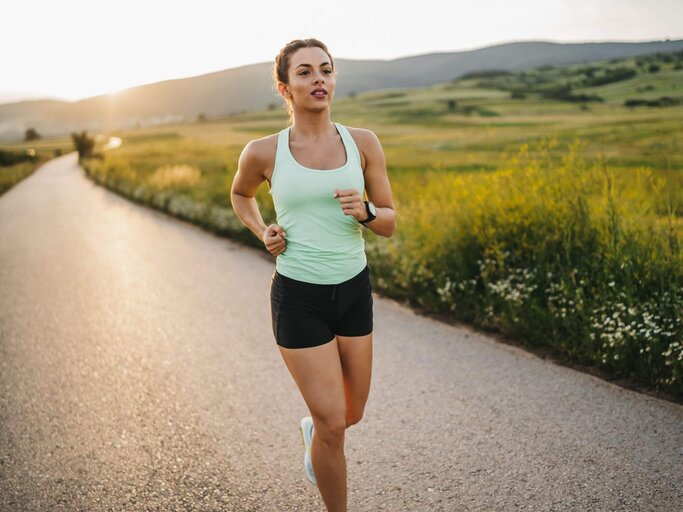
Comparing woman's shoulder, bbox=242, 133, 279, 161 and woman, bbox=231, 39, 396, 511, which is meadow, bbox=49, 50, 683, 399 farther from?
woman's shoulder, bbox=242, 133, 279, 161

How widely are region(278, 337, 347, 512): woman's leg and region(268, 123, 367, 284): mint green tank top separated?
329 millimetres

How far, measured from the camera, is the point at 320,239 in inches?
100.0

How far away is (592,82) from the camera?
144 feet

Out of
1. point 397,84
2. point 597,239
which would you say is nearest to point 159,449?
point 597,239

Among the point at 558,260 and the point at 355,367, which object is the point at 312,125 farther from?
the point at 558,260

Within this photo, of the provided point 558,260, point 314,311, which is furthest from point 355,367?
point 558,260

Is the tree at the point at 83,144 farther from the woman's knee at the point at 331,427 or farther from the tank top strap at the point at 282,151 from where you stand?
the woman's knee at the point at 331,427

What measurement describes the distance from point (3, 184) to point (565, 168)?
101 feet

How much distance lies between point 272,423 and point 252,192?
5.95ft

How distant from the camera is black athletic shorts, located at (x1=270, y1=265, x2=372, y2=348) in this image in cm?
253

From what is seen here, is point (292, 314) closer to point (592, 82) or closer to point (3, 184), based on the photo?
point (3, 184)

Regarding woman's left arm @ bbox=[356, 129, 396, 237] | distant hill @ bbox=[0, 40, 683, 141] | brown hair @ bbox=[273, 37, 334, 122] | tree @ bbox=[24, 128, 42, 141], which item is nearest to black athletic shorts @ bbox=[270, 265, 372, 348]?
woman's left arm @ bbox=[356, 129, 396, 237]

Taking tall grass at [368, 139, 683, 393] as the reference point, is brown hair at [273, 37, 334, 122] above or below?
above

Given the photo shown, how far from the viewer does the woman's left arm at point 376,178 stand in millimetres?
2674
